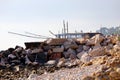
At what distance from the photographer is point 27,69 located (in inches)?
786

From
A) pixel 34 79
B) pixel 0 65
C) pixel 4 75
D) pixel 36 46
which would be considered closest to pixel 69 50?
pixel 36 46

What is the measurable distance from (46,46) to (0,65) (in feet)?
11.8

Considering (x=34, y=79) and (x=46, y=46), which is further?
(x=46, y=46)

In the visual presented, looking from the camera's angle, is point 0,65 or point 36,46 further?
point 36,46

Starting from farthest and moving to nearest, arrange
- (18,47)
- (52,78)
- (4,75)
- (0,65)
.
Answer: (18,47) → (0,65) → (4,75) → (52,78)

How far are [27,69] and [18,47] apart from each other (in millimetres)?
5645

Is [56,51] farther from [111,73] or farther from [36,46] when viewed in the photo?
[111,73]

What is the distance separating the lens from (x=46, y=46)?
2445 cm

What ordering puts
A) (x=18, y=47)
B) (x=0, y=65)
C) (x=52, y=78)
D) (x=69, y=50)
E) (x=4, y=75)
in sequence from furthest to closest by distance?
(x=18, y=47)
(x=69, y=50)
(x=0, y=65)
(x=4, y=75)
(x=52, y=78)

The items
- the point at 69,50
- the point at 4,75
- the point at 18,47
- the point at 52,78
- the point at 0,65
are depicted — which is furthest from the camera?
the point at 18,47

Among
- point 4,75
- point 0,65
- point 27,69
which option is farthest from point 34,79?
point 0,65

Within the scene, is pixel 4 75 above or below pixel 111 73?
below

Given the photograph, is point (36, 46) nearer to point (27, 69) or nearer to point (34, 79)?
point (27, 69)

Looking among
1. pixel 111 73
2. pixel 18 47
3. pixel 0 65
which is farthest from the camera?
pixel 18 47
